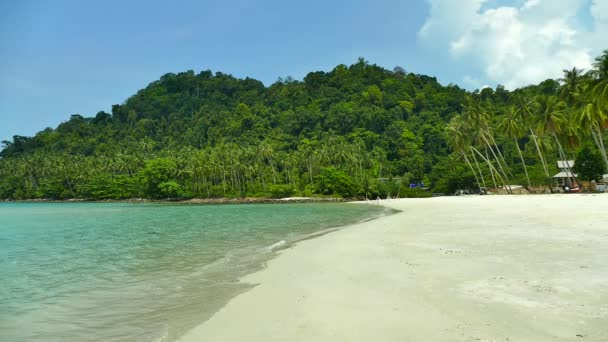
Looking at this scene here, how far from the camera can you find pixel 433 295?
7.80 metres

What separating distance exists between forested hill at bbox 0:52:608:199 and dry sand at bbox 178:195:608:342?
57977mm

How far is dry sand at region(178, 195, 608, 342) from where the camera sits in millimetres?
5910

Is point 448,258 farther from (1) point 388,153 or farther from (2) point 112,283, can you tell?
(1) point 388,153

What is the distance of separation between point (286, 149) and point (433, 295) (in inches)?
5242

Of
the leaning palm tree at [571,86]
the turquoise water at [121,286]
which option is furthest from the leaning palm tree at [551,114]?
the turquoise water at [121,286]

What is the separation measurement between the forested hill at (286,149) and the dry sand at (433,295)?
5798cm

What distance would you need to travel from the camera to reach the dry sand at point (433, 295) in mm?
5910

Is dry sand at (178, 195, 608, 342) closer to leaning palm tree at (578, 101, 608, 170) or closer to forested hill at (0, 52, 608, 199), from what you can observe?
leaning palm tree at (578, 101, 608, 170)

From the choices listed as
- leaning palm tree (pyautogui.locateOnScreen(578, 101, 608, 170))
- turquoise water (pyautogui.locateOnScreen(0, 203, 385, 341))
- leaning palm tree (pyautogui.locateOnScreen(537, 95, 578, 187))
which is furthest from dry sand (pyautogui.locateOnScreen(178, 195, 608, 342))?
leaning palm tree (pyautogui.locateOnScreen(537, 95, 578, 187))

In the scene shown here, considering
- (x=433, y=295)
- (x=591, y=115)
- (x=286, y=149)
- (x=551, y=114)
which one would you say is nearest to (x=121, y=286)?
(x=433, y=295)

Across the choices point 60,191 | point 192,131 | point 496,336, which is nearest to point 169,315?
point 496,336

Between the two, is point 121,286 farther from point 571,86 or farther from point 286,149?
point 286,149

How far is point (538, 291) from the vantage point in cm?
759

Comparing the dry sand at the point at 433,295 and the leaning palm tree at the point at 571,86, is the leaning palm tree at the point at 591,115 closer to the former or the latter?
the leaning palm tree at the point at 571,86
